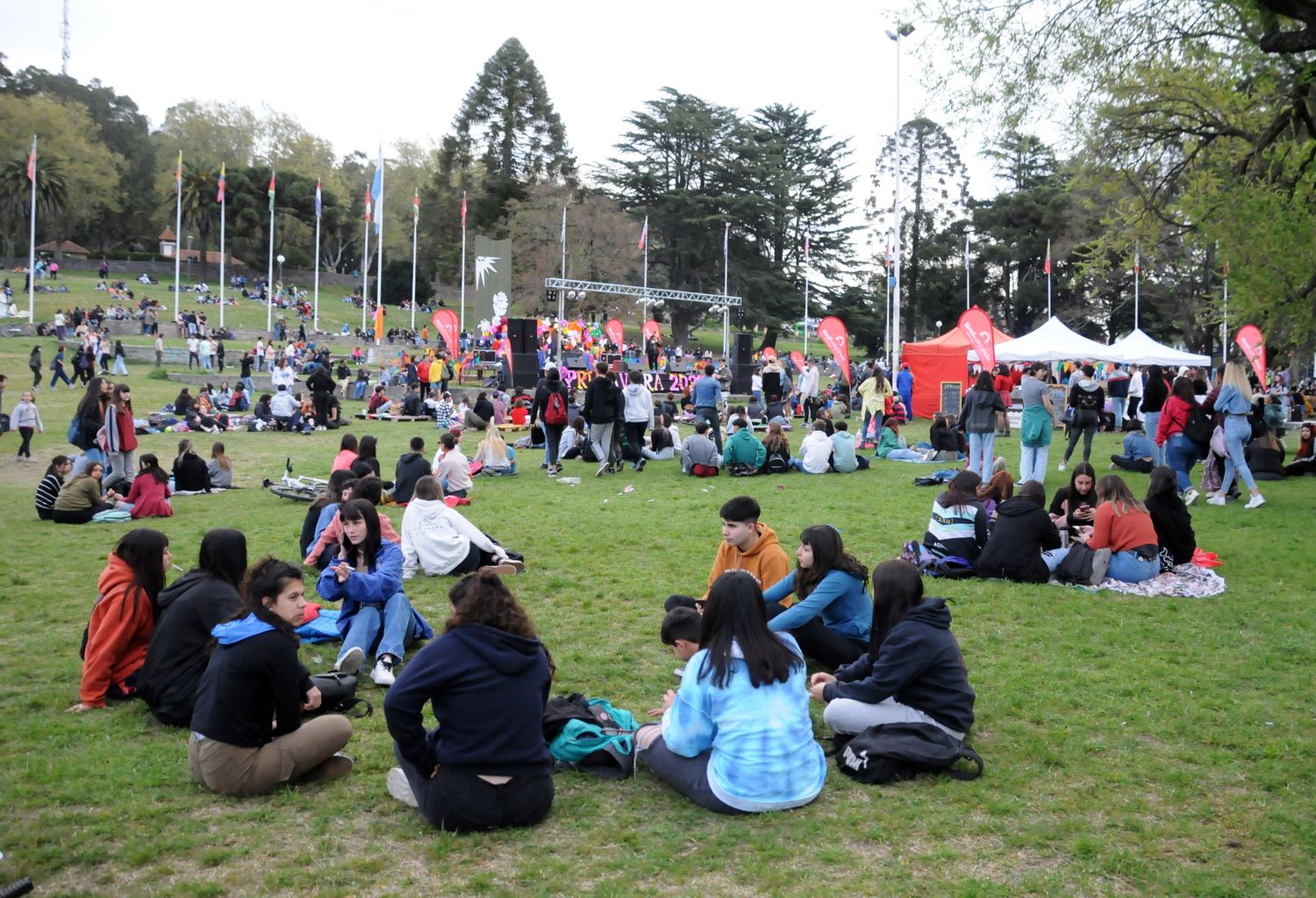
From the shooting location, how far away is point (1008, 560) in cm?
797

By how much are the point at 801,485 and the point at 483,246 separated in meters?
30.2

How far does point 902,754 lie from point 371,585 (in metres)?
3.18

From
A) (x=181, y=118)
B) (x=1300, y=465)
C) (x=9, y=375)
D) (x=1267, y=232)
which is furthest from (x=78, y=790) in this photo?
(x=181, y=118)

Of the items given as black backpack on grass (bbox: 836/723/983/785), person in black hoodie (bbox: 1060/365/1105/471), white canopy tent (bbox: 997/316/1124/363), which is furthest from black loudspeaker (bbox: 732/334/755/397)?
black backpack on grass (bbox: 836/723/983/785)

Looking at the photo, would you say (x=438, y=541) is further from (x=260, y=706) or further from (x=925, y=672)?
(x=925, y=672)

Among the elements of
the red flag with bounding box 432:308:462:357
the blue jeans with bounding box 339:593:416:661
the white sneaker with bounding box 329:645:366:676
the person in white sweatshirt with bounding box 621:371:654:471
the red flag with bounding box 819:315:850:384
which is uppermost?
the red flag with bounding box 432:308:462:357

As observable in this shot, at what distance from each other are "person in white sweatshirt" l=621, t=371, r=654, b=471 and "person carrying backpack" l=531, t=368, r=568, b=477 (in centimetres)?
92

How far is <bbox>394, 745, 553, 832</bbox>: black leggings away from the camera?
3.82 metres

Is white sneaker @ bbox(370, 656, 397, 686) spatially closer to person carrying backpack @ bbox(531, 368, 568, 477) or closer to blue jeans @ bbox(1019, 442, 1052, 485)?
person carrying backpack @ bbox(531, 368, 568, 477)

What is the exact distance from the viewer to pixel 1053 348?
24.7 meters

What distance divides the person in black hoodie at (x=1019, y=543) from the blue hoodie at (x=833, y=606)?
8.54 ft

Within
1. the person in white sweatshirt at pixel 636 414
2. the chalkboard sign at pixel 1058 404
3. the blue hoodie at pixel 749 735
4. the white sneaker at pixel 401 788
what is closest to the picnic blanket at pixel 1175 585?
the blue hoodie at pixel 749 735

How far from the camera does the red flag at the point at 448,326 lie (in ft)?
92.2

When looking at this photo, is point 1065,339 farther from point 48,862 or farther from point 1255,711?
point 48,862
